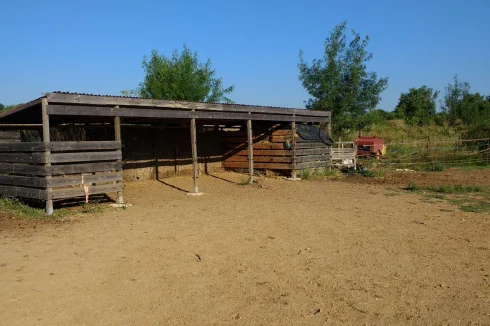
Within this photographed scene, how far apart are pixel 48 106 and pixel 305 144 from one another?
34.0 feet

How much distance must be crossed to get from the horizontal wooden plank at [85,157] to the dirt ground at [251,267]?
1.30 metres

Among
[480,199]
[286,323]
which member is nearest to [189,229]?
[286,323]

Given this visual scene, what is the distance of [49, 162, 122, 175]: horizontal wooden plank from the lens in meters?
9.28

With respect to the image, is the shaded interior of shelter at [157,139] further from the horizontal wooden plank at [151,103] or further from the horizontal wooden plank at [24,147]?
the horizontal wooden plank at [24,147]

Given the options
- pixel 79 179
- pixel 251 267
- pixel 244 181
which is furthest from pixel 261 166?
pixel 251 267

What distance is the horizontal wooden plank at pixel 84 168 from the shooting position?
365 inches

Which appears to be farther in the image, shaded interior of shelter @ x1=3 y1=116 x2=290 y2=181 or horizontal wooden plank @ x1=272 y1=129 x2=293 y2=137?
horizontal wooden plank @ x1=272 y1=129 x2=293 y2=137

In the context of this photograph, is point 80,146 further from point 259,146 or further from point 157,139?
point 259,146

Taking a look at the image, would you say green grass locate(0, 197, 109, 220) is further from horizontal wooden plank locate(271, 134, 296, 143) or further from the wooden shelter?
horizontal wooden plank locate(271, 134, 296, 143)

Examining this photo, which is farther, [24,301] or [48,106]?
[48,106]

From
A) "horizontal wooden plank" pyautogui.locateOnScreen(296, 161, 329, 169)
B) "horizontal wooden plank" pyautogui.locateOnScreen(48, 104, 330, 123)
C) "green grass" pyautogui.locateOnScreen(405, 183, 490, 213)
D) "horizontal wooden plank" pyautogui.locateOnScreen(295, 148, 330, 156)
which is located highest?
"horizontal wooden plank" pyautogui.locateOnScreen(48, 104, 330, 123)

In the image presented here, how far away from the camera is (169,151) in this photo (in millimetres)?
16281

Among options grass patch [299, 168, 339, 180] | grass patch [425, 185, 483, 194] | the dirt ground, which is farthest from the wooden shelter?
grass patch [425, 185, 483, 194]

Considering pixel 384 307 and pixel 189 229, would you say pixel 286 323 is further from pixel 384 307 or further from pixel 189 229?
pixel 189 229
